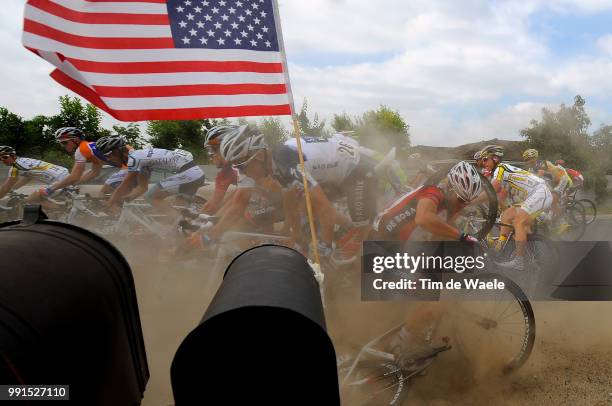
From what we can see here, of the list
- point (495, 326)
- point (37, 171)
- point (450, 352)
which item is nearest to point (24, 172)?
point (37, 171)

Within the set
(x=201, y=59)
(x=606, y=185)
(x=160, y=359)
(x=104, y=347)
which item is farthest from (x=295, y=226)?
(x=606, y=185)

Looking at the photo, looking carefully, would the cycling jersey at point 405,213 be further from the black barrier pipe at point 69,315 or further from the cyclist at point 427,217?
the black barrier pipe at point 69,315

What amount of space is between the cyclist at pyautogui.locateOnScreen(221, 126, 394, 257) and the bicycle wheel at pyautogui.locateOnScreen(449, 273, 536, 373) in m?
1.46

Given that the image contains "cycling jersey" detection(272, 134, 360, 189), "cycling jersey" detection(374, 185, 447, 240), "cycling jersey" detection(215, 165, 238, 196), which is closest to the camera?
"cycling jersey" detection(374, 185, 447, 240)

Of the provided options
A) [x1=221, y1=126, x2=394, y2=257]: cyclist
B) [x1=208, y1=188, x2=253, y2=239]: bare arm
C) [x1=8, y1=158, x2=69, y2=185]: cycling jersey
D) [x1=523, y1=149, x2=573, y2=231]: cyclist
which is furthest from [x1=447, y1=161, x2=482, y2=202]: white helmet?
[x1=8, y1=158, x2=69, y2=185]: cycling jersey

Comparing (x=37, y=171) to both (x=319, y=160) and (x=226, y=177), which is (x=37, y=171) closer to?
(x=226, y=177)

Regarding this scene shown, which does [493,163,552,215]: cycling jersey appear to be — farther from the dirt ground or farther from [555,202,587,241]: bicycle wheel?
[555,202,587,241]: bicycle wheel

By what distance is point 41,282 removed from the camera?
167cm

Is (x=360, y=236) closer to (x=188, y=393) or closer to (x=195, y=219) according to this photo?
(x=195, y=219)

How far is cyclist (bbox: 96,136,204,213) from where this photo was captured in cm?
671

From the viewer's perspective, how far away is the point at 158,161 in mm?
6879

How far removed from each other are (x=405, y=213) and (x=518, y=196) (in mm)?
4177

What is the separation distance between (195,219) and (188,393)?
4455 millimetres

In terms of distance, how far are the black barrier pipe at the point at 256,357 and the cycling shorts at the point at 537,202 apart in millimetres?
6304
